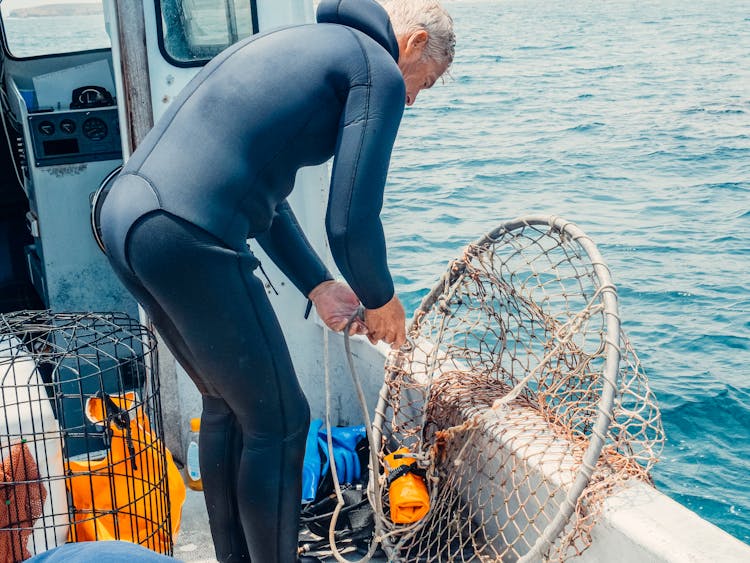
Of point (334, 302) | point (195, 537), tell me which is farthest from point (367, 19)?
point (195, 537)

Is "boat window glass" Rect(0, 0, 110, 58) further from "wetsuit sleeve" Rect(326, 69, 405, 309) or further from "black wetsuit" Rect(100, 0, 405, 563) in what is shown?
"wetsuit sleeve" Rect(326, 69, 405, 309)

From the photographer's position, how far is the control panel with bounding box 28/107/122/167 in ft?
12.9

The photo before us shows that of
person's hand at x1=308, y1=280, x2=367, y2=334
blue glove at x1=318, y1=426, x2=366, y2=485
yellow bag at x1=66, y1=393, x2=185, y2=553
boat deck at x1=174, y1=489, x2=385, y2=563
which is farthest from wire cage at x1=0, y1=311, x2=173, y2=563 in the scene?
blue glove at x1=318, y1=426, x2=366, y2=485

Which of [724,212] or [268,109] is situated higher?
[268,109]

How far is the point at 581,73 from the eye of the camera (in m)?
21.3

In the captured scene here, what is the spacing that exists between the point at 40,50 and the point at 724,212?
792 centimetres

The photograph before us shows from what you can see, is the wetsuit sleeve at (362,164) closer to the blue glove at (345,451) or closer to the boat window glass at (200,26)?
the blue glove at (345,451)

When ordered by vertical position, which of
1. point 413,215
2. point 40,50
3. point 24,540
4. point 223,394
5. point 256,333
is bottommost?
point 413,215

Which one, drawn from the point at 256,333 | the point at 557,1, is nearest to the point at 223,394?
the point at 256,333

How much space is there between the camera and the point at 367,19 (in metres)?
2.11

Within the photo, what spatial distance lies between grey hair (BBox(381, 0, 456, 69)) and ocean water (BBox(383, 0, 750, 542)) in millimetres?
3566

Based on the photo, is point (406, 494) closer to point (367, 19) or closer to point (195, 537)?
point (195, 537)

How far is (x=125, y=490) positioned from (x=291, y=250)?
3.23ft

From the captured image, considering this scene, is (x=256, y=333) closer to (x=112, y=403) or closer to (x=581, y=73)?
(x=112, y=403)
